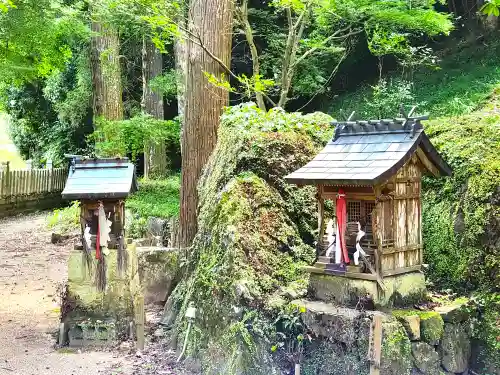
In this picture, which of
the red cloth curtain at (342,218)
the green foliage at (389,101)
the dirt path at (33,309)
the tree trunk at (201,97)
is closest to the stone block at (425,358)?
the red cloth curtain at (342,218)

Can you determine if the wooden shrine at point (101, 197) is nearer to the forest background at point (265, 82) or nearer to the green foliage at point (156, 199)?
the forest background at point (265, 82)

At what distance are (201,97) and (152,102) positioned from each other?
838cm

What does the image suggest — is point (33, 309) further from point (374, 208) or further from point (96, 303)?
point (374, 208)

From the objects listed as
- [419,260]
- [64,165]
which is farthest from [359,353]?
[64,165]

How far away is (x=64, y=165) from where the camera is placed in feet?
80.8

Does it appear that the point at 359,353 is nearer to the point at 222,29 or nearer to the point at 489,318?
the point at 489,318

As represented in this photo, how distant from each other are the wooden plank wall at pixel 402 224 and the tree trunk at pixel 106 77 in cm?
1103

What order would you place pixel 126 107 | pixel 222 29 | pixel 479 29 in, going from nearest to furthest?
pixel 222 29, pixel 479 29, pixel 126 107

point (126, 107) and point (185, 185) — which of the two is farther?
point (126, 107)

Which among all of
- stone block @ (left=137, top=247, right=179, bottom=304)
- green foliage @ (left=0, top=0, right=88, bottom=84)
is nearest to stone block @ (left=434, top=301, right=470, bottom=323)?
stone block @ (left=137, top=247, right=179, bottom=304)

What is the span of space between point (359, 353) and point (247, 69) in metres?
14.8

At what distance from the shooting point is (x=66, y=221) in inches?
669

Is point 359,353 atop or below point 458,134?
below

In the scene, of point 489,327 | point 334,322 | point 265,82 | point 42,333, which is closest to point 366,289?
point 334,322
